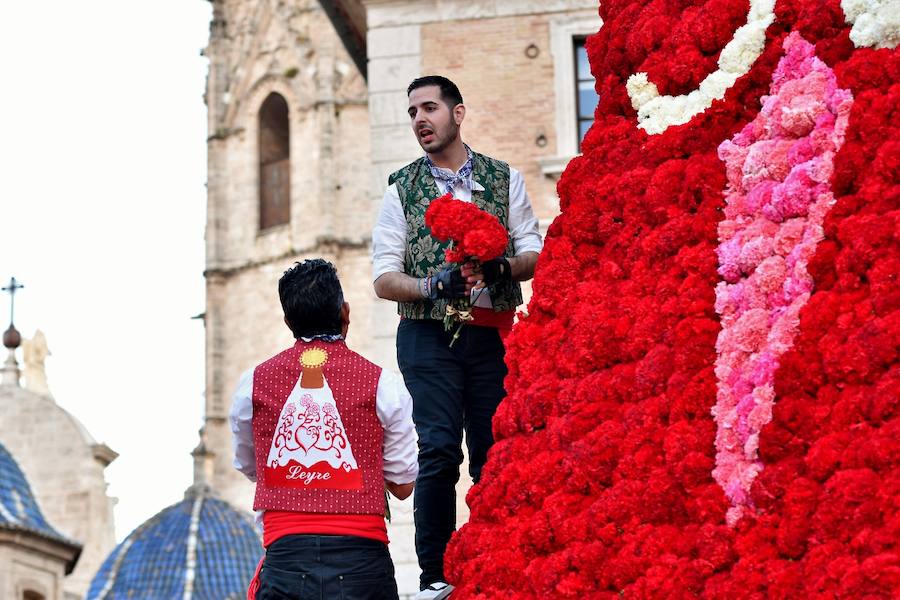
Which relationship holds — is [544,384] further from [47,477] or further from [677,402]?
[47,477]

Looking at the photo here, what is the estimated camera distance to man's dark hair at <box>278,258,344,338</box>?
263 inches

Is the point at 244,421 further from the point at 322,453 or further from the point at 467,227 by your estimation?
the point at 467,227

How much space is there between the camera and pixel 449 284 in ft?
23.0

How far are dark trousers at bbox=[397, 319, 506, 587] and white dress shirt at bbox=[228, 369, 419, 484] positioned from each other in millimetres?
370

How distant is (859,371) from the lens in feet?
18.9

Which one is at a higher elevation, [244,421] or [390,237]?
[390,237]

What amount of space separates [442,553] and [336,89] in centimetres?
4504

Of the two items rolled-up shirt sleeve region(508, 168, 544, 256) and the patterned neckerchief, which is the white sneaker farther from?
the patterned neckerchief

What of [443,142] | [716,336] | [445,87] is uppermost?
[445,87]

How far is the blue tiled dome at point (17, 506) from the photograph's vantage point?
26.9 metres

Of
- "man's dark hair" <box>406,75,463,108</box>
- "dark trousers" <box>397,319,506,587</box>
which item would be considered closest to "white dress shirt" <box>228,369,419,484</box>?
"dark trousers" <box>397,319,506,587</box>

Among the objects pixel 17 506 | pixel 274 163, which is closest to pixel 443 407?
pixel 17 506

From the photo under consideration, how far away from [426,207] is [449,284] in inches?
20.6

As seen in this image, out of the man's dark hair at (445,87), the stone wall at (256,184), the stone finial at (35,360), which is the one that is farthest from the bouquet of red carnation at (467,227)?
the stone wall at (256,184)
